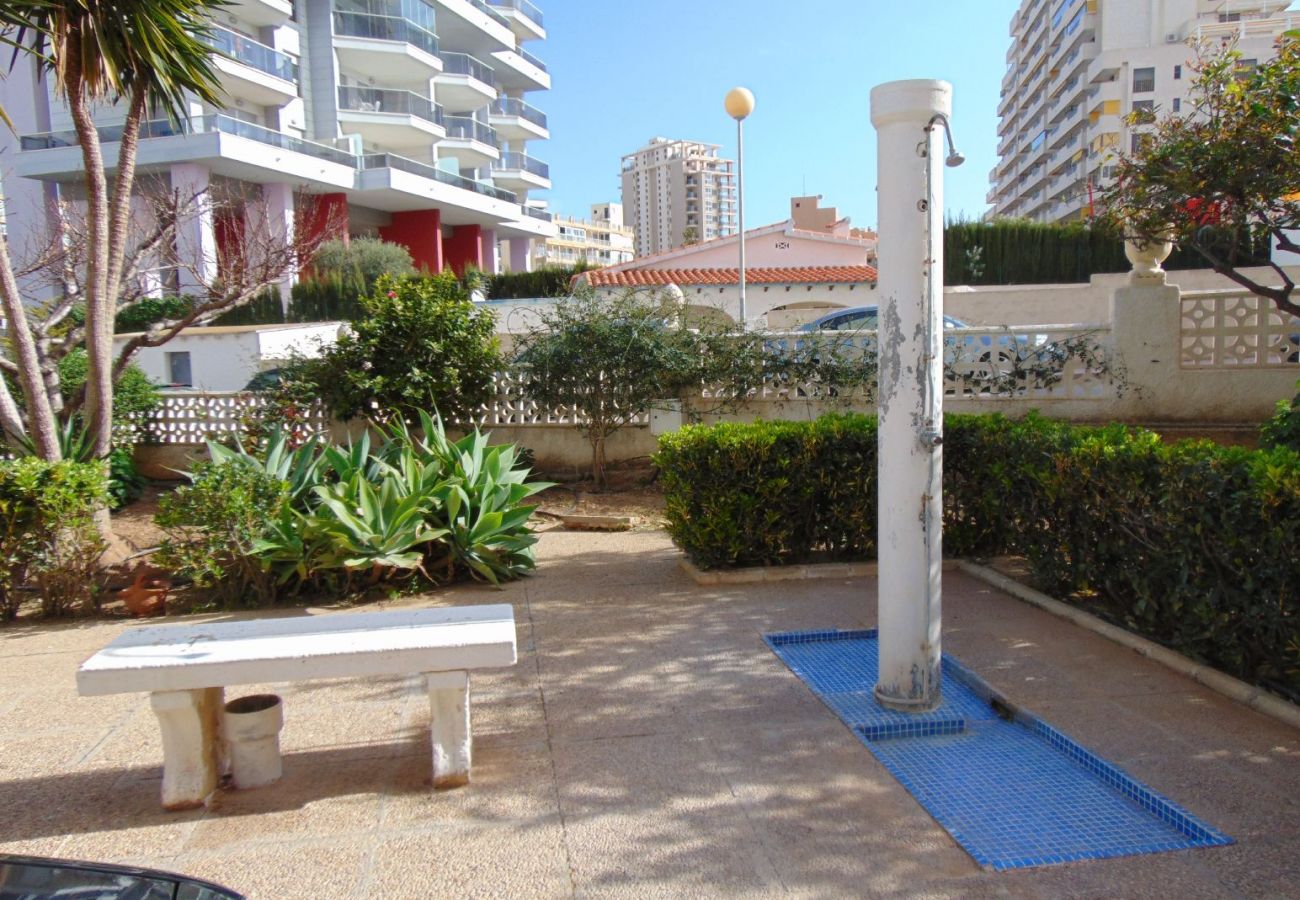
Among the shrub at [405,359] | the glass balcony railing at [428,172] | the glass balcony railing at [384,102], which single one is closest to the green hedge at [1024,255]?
the shrub at [405,359]

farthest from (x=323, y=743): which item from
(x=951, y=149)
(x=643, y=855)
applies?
(x=951, y=149)

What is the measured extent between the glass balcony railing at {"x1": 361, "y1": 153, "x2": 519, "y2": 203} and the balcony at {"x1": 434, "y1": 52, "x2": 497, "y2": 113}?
4.50m

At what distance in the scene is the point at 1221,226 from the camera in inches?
312

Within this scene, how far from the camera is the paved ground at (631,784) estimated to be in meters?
3.09

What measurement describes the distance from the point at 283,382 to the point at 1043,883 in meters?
10.1

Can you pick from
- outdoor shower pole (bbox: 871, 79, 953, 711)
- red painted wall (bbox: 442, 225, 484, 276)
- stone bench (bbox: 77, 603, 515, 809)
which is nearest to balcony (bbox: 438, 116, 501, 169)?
red painted wall (bbox: 442, 225, 484, 276)

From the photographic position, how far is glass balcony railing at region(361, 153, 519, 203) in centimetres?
3503

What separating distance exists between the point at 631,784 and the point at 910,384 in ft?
6.90

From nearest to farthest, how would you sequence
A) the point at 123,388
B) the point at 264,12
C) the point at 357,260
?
the point at 123,388
the point at 357,260
the point at 264,12

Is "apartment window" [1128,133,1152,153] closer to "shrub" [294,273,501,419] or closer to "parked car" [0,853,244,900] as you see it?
"shrub" [294,273,501,419]

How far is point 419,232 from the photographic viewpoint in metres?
39.3

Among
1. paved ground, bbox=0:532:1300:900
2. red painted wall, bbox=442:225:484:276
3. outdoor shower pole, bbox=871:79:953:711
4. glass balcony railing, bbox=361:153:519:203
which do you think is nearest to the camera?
paved ground, bbox=0:532:1300:900

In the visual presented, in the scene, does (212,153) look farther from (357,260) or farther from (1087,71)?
(1087,71)

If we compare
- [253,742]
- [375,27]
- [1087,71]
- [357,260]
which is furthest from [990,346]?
[1087,71]
